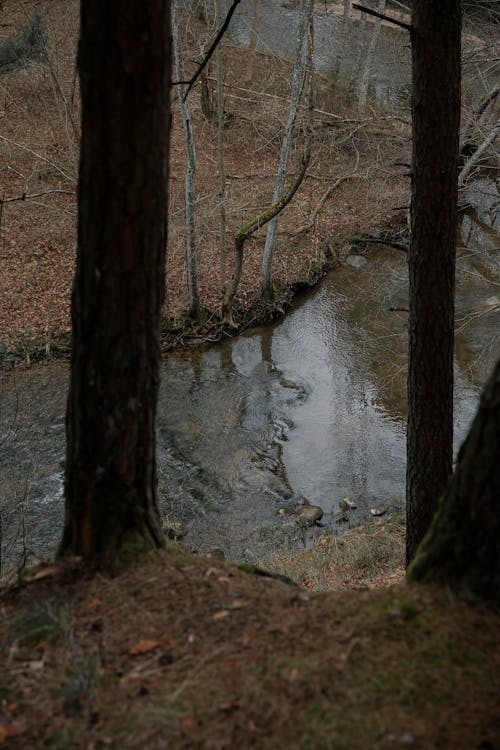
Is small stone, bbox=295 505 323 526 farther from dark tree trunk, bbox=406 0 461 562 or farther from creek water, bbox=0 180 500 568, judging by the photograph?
dark tree trunk, bbox=406 0 461 562

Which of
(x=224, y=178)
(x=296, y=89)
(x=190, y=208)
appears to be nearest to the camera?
(x=296, y=89)

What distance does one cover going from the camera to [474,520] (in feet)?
9.00

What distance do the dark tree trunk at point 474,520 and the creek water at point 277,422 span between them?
5.44m

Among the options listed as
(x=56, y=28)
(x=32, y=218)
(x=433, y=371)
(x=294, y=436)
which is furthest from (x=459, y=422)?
(x=56, y=28)

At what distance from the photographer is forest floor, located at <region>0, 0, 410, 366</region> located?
1515 cm

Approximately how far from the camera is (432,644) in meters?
2.69

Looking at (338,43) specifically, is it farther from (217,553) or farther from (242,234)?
(217,553)

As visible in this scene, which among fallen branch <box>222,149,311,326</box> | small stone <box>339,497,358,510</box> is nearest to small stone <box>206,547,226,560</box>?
small stone <box>339,497,358,510</box>

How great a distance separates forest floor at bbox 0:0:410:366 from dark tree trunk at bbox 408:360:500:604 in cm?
1203

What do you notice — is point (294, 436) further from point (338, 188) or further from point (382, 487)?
point (338, 188)

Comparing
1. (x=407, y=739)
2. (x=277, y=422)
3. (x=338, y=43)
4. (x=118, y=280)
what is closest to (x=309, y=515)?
(x=277, y=422)

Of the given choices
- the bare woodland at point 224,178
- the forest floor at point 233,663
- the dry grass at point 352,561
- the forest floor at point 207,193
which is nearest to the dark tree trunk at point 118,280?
the forest floor at point 233,663

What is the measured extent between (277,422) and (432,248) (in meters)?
7.75

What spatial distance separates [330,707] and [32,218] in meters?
17.4
